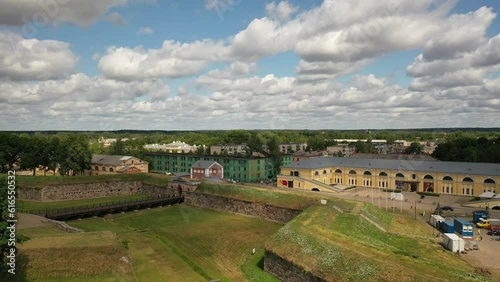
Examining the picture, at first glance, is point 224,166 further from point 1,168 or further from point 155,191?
point 1,168

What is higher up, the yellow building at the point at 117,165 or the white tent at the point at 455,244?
the yellow building at the point at 117,165

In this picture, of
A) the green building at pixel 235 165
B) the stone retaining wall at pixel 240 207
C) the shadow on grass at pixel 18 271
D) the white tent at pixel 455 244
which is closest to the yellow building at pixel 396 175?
the green building at pixel 235 165

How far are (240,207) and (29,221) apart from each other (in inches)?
980

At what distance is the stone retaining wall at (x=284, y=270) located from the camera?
24.2 meters

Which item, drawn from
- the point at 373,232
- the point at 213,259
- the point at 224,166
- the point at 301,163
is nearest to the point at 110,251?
the point at 213,259

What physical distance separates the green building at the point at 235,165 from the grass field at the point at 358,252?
44.2 m

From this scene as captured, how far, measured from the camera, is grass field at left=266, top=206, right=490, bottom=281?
68.5ft

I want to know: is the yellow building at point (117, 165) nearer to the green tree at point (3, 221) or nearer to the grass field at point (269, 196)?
the grass field at point (269, 196)

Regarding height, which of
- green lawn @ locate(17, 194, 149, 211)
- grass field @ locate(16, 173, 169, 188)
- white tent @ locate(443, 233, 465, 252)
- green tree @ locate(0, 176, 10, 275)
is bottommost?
green lawn @ locate(17, 194, 149, 211)

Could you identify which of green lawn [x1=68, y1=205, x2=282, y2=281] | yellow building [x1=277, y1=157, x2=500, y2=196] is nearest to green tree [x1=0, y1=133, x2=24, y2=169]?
green lawn [x1=68, y1=205, x2=282, y2=281]

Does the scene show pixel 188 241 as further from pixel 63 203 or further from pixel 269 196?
pixel 63 203

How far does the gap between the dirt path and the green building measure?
156ft

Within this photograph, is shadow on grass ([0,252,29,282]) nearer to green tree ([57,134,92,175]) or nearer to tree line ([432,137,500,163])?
green tree ([57,134,92,175])

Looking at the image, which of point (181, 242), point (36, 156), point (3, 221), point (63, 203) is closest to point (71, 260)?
point (3, 221)
